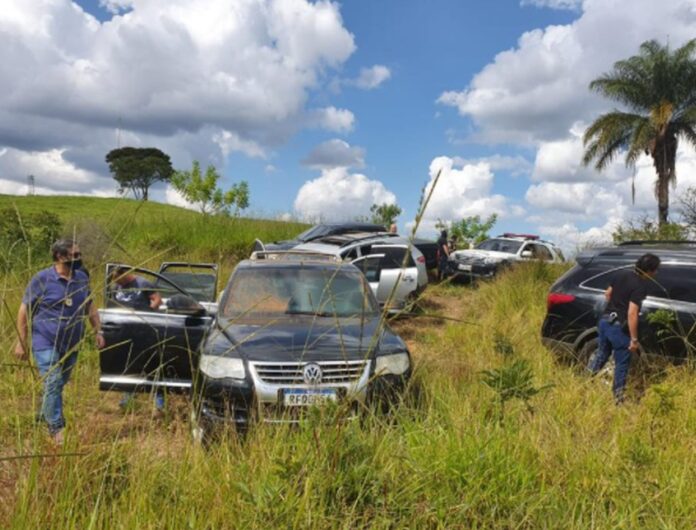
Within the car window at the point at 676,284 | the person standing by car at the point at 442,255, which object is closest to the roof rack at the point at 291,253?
the car window at the point at 676,284

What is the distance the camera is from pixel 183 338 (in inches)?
201

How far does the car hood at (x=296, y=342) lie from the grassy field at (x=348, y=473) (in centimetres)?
63

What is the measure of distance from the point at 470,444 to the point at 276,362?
5.25 ft

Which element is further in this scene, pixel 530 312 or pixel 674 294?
pixel 530 312

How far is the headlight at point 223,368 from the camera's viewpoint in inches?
160

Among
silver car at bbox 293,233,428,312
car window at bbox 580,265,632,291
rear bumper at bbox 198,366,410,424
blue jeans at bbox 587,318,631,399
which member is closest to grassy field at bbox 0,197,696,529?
rear bumper at bbox 198,366,410,424

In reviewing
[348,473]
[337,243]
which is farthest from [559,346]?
[337,243]

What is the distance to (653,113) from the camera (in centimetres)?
2616

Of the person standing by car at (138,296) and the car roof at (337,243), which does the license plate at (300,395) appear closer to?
the person standing by car at (138,296)

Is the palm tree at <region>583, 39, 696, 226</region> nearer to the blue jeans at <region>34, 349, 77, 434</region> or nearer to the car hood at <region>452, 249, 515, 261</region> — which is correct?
the car hood at <region>452, 249, 515, 261</region>

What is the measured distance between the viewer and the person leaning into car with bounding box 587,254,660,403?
16.9ft

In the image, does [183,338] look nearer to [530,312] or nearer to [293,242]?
[530,312]

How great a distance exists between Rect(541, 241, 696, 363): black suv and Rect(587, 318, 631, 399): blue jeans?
39 cm

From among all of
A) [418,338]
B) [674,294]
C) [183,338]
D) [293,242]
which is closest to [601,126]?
[293,242]
